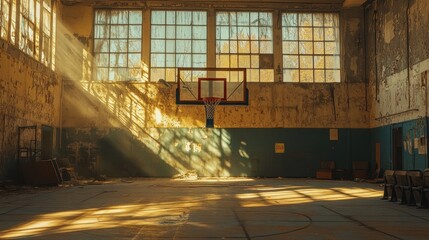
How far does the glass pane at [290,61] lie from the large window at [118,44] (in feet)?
24.3

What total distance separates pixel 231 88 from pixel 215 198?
10.3m

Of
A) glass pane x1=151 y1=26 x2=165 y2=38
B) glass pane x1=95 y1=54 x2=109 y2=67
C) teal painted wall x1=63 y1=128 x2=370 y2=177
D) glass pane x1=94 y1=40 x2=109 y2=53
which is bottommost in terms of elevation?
teal painted wall x1=63 y1=128 x2=370 y2=177

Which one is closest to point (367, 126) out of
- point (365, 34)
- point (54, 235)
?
point (365, 34)

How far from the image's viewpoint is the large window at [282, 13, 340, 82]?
77.3 ft

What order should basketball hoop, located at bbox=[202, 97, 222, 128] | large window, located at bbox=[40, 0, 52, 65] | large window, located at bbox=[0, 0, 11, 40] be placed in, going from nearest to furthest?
large window, located at bbox=[0, 0, 11, 40]
large window, located at bbox=[40, 0, 52, 65]
basketball hoop, located at bbox=[202, 97, 222, 128]

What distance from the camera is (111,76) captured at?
23094 millimetres

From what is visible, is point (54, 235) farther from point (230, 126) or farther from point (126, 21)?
point (126, 21)

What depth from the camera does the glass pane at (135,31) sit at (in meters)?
23.2

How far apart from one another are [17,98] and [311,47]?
14.4m

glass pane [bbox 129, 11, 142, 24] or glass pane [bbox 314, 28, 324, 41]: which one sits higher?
glass pane [bbox 129, 11, 142, 24]

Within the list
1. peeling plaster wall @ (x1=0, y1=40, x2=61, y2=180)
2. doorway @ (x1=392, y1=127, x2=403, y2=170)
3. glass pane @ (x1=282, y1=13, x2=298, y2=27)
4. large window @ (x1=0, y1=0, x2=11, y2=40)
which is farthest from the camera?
glass pane @ (x1=282, y1=13, x2=298, y2=27)

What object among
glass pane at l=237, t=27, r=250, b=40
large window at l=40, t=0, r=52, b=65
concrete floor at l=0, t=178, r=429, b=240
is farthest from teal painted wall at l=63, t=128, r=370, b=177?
concrete floor at l=0, t=178, r=429, b=240

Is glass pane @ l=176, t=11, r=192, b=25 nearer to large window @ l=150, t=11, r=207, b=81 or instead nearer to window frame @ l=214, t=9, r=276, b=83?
large window @ l=150, t=11, r=207, b=81

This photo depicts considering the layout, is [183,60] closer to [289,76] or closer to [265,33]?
[265,33]
